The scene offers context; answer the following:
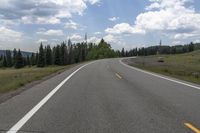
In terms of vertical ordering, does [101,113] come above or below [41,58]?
above

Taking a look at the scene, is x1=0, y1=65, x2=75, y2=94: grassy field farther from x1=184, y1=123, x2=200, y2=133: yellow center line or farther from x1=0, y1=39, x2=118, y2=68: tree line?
x1=0, y1=39, x2=118, y2=68: tree line

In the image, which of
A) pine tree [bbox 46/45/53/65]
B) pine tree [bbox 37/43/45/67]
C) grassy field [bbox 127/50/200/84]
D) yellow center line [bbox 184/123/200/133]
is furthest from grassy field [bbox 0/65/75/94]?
pine tree [bbox 46/45/53/65]

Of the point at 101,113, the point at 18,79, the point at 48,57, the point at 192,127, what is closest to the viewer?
the point at 192,127

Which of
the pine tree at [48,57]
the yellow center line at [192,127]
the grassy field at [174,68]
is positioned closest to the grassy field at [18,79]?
the yellow center line at [192,127]

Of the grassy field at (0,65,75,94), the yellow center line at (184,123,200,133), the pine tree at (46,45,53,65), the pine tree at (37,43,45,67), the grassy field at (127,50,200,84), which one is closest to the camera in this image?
the yellow center line at (184,123,200,133)

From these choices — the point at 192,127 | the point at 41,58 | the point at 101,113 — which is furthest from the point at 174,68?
the point at 41,58

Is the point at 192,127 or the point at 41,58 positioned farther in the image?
the point at 41,58

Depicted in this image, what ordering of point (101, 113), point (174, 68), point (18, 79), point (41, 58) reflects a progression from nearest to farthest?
point (101, 113) < point (18, 79) < point (174, 68) < point (41, 58)

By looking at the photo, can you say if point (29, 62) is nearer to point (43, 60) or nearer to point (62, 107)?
point (43, 60)

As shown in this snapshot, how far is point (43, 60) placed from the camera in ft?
438

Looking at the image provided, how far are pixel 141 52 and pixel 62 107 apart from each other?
18777cm

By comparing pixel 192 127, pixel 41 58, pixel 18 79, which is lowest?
pixel 41 58

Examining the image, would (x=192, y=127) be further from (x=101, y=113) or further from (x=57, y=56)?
(x=57, y=56)

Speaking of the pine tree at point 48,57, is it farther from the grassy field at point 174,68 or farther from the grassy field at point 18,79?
the grassy field at point 18,79
